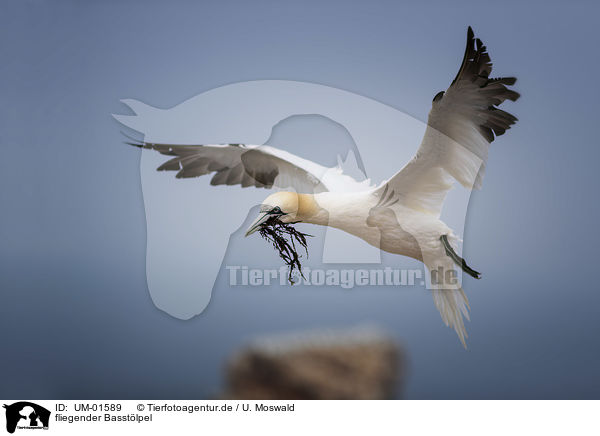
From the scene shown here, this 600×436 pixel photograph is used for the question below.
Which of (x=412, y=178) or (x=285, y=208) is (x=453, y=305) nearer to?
(x=412, y=178)

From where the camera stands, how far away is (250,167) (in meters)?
2.29

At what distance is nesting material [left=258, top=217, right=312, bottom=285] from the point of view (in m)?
1.96

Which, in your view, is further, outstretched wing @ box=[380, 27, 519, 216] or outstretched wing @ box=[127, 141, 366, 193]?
outstretched wing @ box=[127, 141, 366, 193]

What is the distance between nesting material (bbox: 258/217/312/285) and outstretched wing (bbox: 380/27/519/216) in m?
0.42

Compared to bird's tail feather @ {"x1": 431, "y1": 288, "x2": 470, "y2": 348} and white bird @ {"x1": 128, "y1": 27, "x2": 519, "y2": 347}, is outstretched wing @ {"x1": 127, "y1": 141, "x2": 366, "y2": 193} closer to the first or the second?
white bird @ {"x1": 128, "y1": 27, "x2": 519, "y2": 347}

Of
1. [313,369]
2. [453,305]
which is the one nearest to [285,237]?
[313,369]

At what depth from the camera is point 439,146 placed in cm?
186

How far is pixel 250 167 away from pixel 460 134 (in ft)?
2.96

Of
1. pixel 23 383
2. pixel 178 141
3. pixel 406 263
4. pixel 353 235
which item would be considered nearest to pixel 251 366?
pixel 353 235

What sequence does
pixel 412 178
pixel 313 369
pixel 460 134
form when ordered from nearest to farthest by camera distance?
pixel 460 134, pixel 412 178, pixel 313 369
